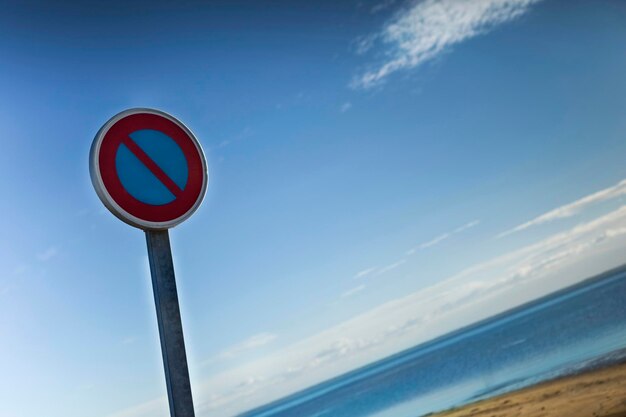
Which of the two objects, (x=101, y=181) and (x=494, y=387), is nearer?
(x=101, y=181)

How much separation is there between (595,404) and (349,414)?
39425 millimetres

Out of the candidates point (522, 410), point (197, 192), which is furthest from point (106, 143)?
point (522, 410)

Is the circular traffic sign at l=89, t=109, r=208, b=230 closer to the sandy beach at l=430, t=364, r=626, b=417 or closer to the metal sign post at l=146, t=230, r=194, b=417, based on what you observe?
the metal sign post at l=146, t=230, r=194, b=417

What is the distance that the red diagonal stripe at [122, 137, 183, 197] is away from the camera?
1862 mm

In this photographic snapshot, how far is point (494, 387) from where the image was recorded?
25875 millimetres

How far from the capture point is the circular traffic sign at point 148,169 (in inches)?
70.2

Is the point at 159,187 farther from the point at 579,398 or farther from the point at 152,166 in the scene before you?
the point at 579,398

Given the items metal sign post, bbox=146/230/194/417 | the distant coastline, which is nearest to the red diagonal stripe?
metal sign post, bbox=146/230/194/417

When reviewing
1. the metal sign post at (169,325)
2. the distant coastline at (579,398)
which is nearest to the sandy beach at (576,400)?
the distant coastline at (579,398)

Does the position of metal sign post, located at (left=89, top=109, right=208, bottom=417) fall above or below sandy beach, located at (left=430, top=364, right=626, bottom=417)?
above

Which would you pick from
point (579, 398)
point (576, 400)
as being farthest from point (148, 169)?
point (579, 398)

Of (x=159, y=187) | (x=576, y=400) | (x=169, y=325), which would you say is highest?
(x=159, y=187)

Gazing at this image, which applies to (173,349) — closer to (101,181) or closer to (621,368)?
(101,181)

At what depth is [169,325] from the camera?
1.72 meters
